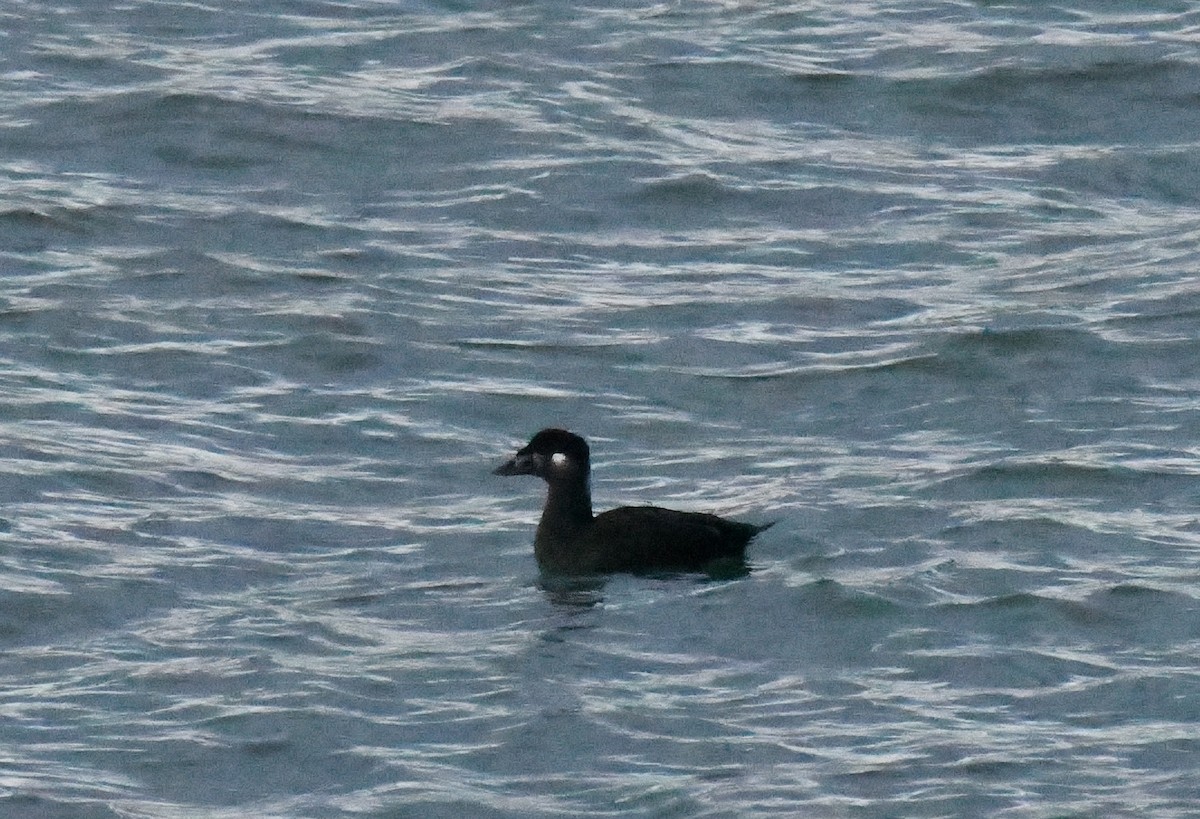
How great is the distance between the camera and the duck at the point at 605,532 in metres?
12.0

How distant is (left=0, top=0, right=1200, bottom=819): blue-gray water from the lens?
9.82 metres

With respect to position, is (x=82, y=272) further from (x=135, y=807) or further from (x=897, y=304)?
(x=135, y=807)

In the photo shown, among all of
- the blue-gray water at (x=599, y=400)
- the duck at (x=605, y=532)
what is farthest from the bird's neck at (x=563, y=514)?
the blue-gray water at (x=599, y=400)

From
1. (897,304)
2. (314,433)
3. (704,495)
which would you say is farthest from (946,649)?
(897,304)

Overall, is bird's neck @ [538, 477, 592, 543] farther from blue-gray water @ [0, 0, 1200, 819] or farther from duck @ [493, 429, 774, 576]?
blue-gray water @ [0, 0, 1200, 819]

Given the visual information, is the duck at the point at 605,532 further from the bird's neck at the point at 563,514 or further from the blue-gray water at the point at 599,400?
the blue-gray water at the point at 599,400

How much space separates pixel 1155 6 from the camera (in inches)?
917

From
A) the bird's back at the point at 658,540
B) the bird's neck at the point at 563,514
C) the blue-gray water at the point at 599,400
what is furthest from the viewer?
the bird's neck at the point at 563,514

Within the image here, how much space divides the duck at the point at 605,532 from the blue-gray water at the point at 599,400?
0.46 ft

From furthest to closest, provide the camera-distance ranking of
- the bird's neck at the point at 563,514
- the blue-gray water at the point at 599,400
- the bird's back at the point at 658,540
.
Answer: the bird's neck at the point at 563,514 → the bird's back at the point at 658,540 → the blue-gray water at the point at 599,400

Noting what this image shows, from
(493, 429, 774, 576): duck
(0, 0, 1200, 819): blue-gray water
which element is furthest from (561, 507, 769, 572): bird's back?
(0, 0, 1200, 819): blue-gray water

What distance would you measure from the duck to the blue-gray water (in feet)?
0.46

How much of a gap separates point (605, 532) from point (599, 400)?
2.55m

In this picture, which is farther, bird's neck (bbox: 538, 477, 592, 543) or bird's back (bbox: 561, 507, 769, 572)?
bird's neck (bbox: 538, 477, 592, 543)
